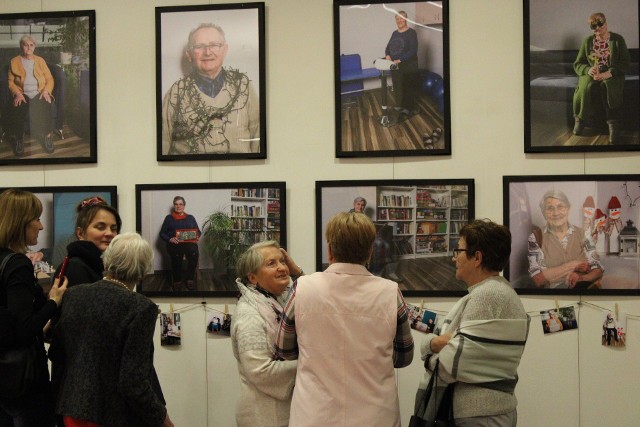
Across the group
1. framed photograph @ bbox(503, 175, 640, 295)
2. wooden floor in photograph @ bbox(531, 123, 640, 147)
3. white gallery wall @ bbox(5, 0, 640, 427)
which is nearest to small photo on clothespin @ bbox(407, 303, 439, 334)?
white gallery wall @ bbox(5, 0, 640, 427)

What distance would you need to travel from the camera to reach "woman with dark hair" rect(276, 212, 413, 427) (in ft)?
8.09

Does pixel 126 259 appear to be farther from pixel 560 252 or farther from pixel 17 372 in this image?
pixel 560 252

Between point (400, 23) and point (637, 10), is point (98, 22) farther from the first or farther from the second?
point (637, 10)

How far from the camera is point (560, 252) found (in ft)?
12.4

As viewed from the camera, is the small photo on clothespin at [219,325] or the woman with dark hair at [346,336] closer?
the woman with dark hair at [346,336]

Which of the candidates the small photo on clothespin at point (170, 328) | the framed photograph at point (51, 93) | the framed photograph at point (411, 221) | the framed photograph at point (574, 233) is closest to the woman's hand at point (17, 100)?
the framed photograph at point (51, 93)

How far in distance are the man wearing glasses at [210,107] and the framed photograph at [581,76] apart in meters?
1.58

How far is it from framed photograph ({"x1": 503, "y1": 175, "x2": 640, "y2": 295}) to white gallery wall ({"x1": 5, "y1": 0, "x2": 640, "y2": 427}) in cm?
7

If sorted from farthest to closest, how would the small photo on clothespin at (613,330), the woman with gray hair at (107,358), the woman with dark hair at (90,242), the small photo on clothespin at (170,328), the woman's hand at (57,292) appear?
the small photo on clothespin at (170,328)
the small photo on clothespin at (613,330)
the woman with dark hair at (90,242)
the woman's hand at (57,292)
the woman with gray hair at (107,358)

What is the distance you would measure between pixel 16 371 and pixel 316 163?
6.49ft

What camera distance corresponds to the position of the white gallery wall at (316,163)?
378 cm

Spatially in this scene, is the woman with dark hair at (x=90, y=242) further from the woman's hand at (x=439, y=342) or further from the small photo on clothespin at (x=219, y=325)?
the woman's hand at (x=439, y=342)

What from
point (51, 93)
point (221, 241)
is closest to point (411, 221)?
point (221, 241)

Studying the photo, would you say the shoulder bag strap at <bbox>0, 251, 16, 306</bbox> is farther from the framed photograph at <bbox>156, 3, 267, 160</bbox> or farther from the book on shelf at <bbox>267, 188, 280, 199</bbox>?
the book on shelf at <bbox>267, 188, 280, 199</bbox>
